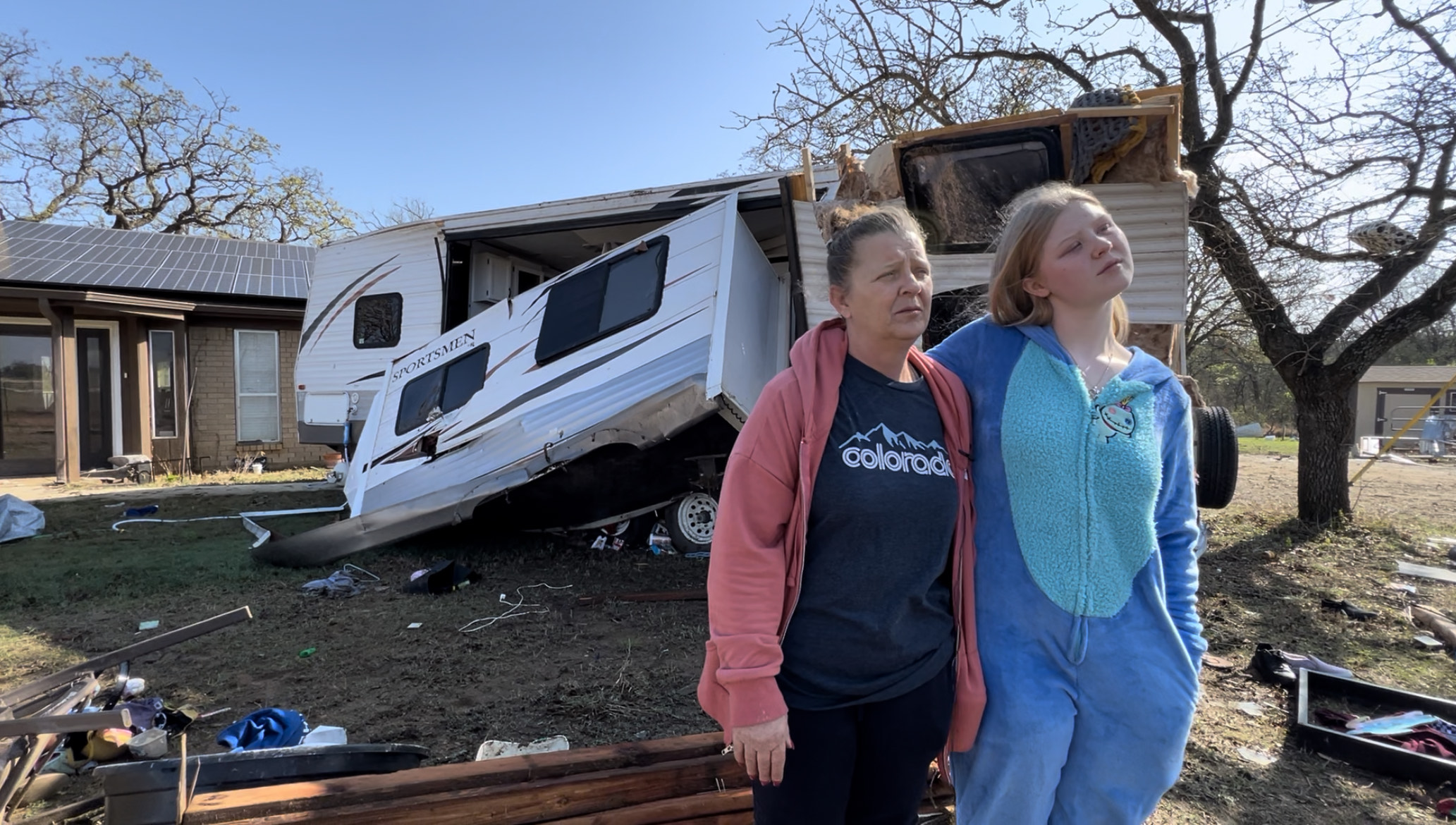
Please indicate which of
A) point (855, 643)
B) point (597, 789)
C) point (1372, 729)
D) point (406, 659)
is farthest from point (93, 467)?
point (1372, 729)

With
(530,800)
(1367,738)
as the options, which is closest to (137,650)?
(530,800)

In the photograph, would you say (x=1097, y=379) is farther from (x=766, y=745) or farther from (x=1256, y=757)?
(x=1256, y=757)

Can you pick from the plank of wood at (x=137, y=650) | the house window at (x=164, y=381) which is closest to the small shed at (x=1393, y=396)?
the plank of wood at (x=137, y=650)

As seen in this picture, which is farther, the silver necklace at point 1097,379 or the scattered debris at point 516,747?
the scattered debris at point 516,747

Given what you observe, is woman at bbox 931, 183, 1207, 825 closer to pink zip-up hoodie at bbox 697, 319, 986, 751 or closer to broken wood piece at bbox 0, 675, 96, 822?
pink zip-up hoodie at bbox 697, 319, 986, 751

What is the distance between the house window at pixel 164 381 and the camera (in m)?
12.9

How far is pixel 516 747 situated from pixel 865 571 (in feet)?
7.78

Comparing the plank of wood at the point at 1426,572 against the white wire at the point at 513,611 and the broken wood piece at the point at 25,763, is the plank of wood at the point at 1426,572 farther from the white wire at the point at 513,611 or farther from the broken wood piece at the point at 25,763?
the broken wood piece at the point at 25,763

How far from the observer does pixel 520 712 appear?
3.72 meters

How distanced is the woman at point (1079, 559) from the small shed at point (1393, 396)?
37.0 metres

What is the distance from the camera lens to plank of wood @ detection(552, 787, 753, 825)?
8.06 ft

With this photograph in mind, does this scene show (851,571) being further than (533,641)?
No

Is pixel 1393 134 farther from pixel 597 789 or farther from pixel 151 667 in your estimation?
pixel 151 667

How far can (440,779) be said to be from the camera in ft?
8.42
